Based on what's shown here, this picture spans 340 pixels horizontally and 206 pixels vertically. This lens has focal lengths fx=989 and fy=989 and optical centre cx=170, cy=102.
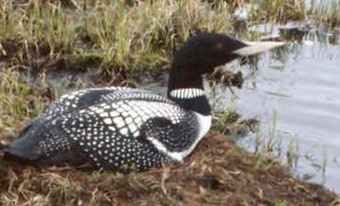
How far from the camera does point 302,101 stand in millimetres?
7848

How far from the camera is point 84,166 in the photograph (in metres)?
5.74


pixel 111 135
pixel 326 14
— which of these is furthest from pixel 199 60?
pixel 326 14

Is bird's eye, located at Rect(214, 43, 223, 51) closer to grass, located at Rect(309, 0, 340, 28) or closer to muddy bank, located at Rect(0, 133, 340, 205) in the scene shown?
muddy bank, located at Rect(0, 133, 340, 205)

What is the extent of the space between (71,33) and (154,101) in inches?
83.7

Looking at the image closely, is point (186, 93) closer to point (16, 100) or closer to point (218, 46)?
point (218, 46)

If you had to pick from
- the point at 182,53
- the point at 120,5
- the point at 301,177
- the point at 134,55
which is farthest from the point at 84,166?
the point at 120,5

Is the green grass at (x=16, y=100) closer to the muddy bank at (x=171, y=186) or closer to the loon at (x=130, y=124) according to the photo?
the loon at (x=130, y=124)

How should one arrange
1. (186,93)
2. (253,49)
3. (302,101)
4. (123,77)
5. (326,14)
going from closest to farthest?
1. (253,49)
2. (186,93)
3. (123,77)
4. (302,101)
5. (326,14)

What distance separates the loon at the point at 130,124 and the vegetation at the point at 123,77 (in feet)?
0.31

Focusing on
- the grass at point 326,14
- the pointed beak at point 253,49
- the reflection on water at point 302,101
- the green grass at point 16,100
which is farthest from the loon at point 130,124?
the grass at point 326,14

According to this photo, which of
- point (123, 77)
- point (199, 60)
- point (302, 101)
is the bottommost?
point (302, 101)

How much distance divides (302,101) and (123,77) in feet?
4.70

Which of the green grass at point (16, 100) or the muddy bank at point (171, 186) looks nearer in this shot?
the muddy bank at point (171, 186)

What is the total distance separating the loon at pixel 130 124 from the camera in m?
5.73
